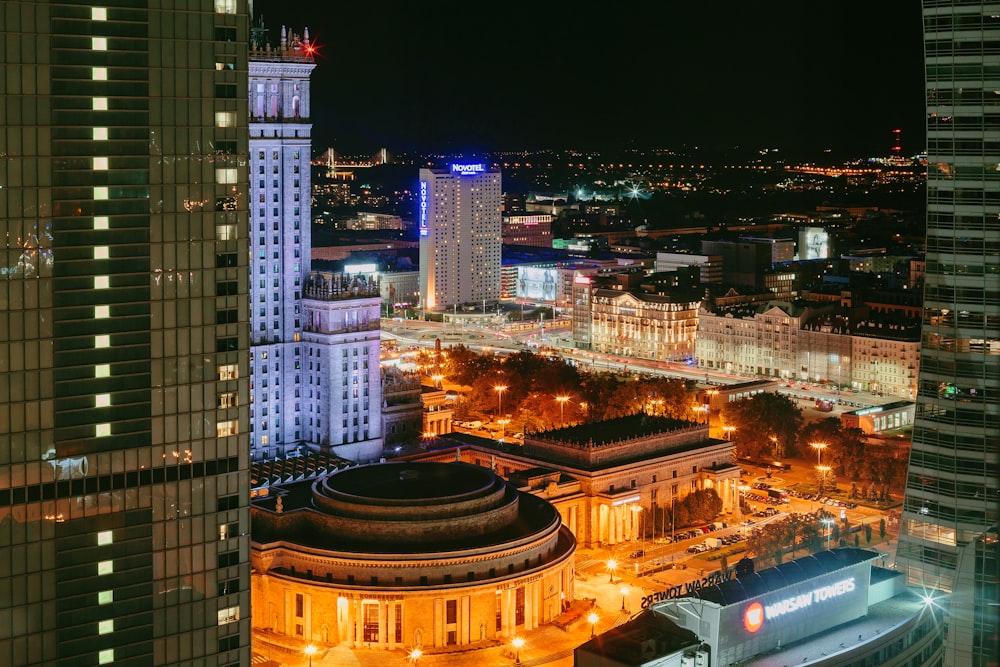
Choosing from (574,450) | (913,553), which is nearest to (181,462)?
(913,553)

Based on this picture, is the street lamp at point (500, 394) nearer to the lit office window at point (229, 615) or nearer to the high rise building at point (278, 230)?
the high rise building at point (278, 230)

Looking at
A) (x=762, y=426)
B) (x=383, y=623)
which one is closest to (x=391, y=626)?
(x=383, y=623)

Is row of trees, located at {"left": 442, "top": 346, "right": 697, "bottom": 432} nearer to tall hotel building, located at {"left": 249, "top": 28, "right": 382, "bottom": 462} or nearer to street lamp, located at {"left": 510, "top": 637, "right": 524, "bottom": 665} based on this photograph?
tall hotel building, located at {"left": 249, "top": 28, "right": 382, "bottom": 462}

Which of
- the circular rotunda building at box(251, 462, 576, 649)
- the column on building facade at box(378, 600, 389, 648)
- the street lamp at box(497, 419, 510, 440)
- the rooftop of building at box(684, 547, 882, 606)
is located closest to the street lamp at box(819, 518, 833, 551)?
the circular rotunda building at box(251, 462, 576, 649)

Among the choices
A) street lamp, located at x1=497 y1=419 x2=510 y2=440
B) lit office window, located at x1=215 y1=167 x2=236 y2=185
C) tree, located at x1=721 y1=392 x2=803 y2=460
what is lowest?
street lamp, located at x1=497 y1=419 x2=510 y2=440

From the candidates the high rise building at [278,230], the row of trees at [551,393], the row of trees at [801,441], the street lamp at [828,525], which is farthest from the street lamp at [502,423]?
the street lamp at [828,525]

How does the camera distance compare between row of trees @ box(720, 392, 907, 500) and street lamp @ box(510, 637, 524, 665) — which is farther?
row of trees @ box(720, 392, 907, 500)

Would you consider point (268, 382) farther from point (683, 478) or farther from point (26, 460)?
point (26, 460)
